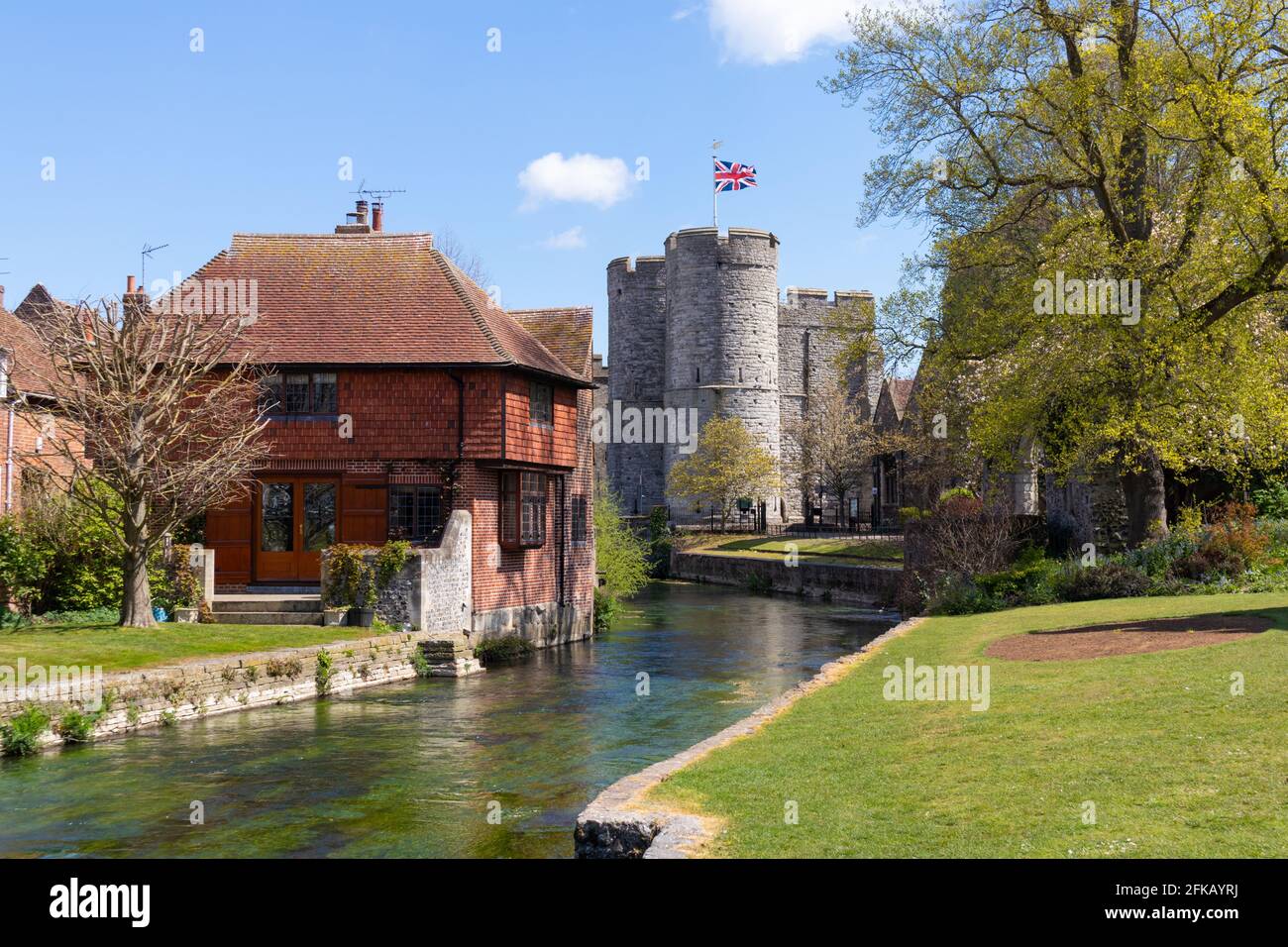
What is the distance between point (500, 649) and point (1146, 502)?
626 inches

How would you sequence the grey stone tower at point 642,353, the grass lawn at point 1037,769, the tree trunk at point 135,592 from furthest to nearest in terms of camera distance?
the grey stone tower at point 642,353, the tree trunk at point 135,592, the grass lawn at point 1037,769

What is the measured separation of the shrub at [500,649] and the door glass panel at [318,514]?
462 centimetres

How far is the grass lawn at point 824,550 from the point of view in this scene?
4775 cm

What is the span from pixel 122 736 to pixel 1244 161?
894 inches

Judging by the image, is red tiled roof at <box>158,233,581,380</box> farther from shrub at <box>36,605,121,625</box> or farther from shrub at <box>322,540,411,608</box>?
shrub at <box>36,605,121,625</box>

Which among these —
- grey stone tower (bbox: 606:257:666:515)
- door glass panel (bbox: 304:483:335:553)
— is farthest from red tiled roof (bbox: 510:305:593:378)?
grey stone tower (bbox: 606:257:666:515)

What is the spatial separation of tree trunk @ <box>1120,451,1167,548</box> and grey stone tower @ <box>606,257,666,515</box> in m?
52.8

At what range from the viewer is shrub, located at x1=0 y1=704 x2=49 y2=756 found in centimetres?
1496

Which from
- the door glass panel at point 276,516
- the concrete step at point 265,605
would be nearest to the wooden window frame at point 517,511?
the door glass panel at point 276,516

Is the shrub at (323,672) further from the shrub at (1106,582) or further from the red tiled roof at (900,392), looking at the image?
the red tiled roof at (900,392)

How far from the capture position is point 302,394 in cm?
2755

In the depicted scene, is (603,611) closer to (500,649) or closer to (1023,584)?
(500,649)
